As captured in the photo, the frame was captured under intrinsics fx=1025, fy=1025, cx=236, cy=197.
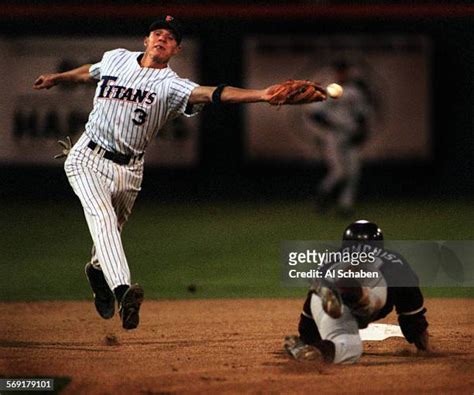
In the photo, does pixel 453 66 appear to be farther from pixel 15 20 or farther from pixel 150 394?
pixel 150 394

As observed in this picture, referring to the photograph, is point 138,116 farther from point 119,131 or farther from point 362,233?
point 362,233

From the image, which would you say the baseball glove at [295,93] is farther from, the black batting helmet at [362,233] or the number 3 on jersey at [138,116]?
the number 3 on jersey at [138,116]

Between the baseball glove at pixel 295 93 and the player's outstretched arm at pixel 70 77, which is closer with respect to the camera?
the baseball glove at pixel 295 93

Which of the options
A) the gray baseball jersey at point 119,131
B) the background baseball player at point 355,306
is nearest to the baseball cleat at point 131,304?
the gray baseball jersey at point 119,131

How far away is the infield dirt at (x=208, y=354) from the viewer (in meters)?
5.46

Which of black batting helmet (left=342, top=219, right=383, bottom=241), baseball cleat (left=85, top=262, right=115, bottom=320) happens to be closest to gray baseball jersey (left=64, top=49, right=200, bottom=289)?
baseball cleat (left=85, top=262, right=115, bottom=320)

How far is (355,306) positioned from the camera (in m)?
5.99

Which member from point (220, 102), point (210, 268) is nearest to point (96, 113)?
point (220, 102)

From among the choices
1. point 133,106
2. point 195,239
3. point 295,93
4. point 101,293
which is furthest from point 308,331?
point 195,239

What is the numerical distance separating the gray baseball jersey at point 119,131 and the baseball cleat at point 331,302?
1429 mm

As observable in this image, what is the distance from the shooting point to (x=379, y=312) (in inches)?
242

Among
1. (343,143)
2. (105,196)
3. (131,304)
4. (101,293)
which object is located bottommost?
(101,293)

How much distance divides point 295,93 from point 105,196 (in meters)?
1.47

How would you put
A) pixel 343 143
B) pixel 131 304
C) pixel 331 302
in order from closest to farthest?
pixel 331 302, pixel 131 304, pixel 343 143
